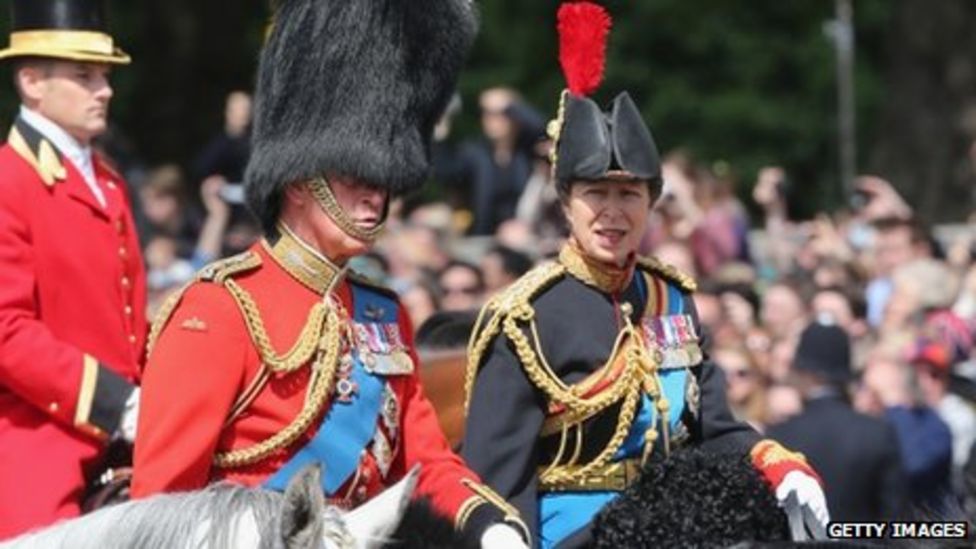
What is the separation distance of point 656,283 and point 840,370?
3.91m

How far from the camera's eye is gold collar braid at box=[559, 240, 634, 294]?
20.5 feet

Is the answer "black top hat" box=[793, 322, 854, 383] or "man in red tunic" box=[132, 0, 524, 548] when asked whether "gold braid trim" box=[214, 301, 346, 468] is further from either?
"black top hat" box=[793, 322, 854, 383]

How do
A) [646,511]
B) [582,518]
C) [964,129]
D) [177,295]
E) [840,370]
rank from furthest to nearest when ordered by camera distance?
[964,129]
[840,370]
[582,518]
[177,295]
[646,511]

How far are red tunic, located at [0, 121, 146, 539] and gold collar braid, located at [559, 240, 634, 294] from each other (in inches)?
44.0

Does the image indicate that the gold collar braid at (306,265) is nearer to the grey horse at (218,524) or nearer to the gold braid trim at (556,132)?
the gold braid trim at (556,132)

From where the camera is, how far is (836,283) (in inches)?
515

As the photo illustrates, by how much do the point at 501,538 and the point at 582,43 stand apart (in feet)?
4.35

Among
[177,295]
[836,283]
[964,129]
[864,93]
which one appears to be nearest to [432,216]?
[836,283]

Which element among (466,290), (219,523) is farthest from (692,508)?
(466,290)

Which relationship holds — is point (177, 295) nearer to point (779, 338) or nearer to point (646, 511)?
point (646, 511)

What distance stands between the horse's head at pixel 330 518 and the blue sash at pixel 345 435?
2.17 ft

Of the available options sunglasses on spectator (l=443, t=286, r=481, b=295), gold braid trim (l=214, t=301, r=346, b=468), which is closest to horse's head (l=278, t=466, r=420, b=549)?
gold braid trim (l=214, t=301, r=346, b=468)

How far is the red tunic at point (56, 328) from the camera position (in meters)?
6.52

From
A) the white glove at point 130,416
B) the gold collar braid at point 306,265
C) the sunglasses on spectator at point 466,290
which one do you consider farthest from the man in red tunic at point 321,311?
the sunglasses on spectator at point 466,290
